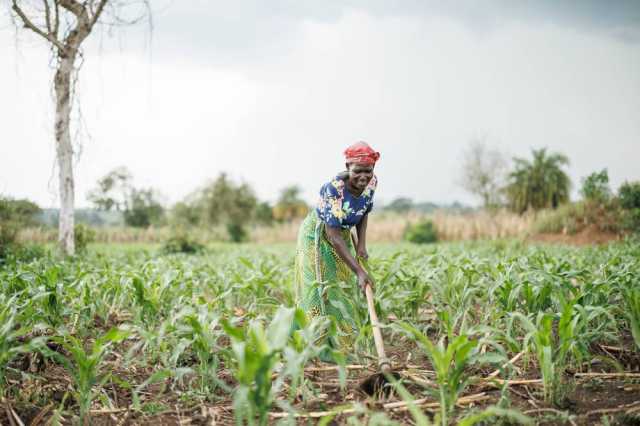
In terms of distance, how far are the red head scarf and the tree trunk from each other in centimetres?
610

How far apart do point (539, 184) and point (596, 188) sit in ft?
39.4

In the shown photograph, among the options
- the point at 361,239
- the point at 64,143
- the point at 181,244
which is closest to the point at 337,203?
the point at 361,239

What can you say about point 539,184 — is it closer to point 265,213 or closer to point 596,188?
point 596,188

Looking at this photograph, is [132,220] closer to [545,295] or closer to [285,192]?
[285,192]

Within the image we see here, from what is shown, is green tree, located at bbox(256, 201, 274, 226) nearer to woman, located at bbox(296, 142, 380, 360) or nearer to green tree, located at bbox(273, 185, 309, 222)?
green tree, located at bbox(273, 185, 309, 222)

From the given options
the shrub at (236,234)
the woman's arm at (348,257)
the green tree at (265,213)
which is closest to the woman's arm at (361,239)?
the woman's arm at (348,257)

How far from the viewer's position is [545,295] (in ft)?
9.78

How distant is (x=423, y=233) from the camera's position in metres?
17.7

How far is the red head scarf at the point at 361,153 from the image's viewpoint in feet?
9.09

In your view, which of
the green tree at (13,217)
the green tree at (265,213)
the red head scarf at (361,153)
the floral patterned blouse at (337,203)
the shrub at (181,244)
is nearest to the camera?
the red head scarf at (361,153)

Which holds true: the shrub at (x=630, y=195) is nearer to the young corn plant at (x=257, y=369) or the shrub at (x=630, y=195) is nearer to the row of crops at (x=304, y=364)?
the row of crops at (x=304, y=364)

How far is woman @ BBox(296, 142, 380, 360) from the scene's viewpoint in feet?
9.30

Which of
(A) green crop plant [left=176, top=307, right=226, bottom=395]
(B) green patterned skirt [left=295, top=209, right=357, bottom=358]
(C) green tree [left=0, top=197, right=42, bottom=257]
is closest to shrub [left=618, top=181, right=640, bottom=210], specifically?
(B) green patterned skirt [left=295, top=209, right=357, bottom=358]

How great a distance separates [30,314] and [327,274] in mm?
1917
